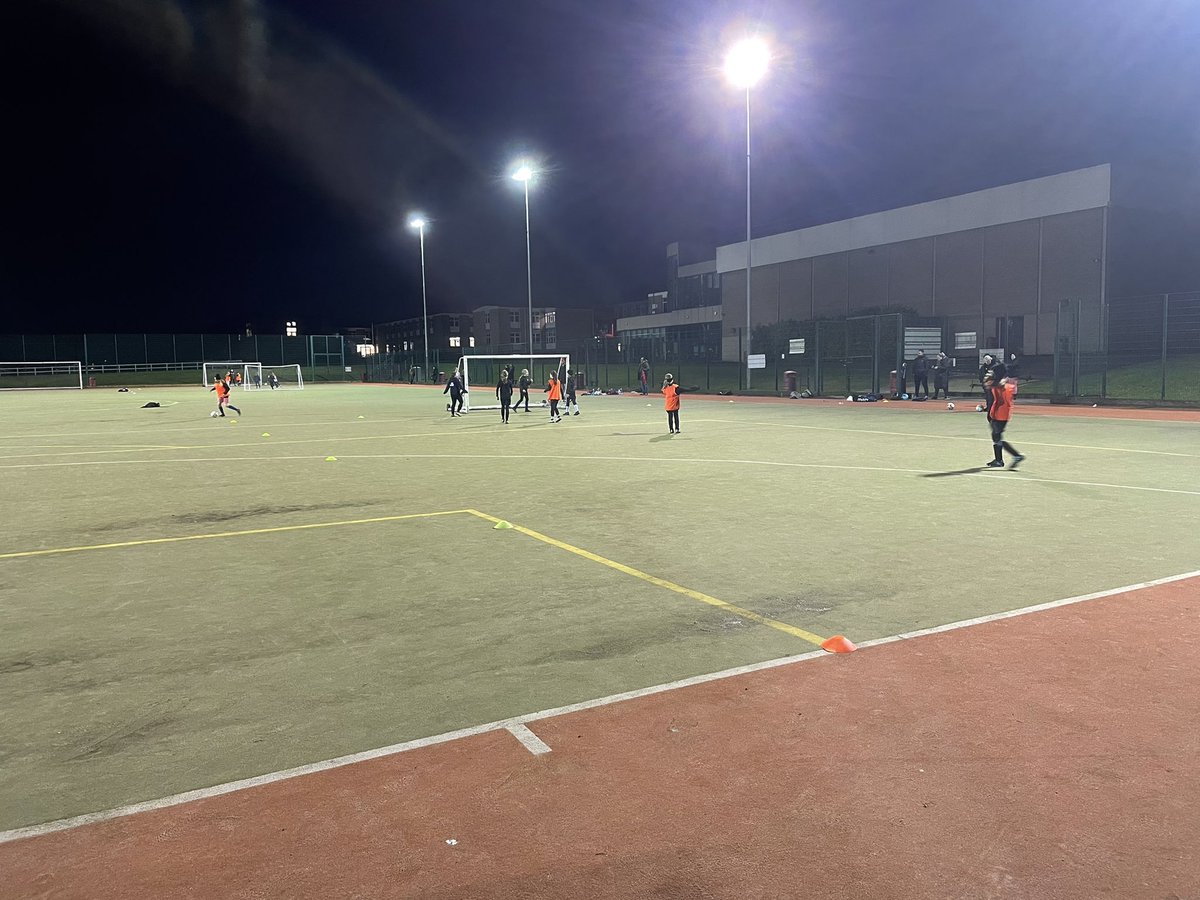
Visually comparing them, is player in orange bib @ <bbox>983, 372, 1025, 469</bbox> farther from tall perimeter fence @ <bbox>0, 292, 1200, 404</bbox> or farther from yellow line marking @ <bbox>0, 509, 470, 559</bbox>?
tall perimeter fence @ <bbox>0, 292, 1200, 404</bbox>

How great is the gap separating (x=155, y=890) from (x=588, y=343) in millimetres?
56297

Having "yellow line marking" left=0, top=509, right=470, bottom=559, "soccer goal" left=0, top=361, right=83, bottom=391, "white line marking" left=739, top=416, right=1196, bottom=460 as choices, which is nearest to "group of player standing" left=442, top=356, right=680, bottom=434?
"white line marking" left=739, top=416, right=1196, bottom=460

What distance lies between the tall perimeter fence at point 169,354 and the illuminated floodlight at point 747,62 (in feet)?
205

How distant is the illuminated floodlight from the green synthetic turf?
1004 inches

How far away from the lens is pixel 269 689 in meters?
5.02

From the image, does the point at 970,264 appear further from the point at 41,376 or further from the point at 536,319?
the point at 536,319

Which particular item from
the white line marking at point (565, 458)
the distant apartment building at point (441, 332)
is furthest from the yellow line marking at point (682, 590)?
the distant apartment building at point (441, 332)

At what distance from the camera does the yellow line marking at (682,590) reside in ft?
19.4

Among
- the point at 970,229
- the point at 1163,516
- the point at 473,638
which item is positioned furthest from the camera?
the point at 970,229

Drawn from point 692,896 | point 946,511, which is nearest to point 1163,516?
point 946,511

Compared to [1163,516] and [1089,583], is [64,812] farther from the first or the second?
[1163,516]

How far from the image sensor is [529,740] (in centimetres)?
429

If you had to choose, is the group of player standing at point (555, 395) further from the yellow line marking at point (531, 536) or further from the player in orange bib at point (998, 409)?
the yellow line marking at point (531, 536)

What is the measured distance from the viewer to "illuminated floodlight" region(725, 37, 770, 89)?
36.2 m
